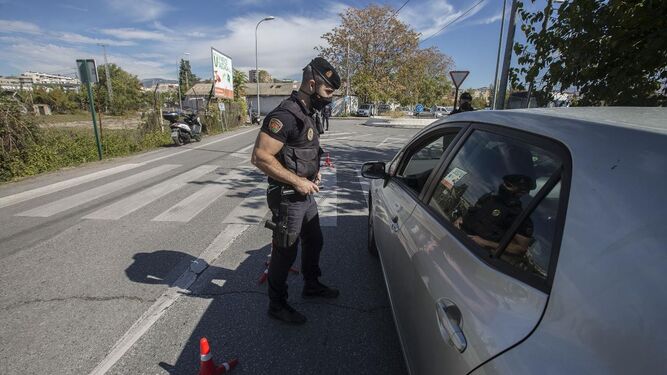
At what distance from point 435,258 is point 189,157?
11.0 meters

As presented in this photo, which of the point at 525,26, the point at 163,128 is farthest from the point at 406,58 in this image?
the point at 525,26

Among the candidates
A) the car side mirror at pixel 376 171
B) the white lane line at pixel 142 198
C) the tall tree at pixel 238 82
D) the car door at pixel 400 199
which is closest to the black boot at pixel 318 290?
the car door at pixel 400 199

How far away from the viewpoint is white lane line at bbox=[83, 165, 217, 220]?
17.7 feet

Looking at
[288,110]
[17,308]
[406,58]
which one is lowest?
[17,308]

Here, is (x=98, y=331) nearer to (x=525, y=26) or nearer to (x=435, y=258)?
(x=435, y=258)

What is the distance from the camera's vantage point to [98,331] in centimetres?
265

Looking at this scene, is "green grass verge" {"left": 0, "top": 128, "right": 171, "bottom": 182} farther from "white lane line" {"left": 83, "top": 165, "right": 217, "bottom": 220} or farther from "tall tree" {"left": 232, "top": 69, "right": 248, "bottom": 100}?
"tall tree" {"left": 232, "top": 69, "right": 248, "bottom": 100}

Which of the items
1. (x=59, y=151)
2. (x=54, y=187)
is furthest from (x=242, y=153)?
(x=54, y=187)

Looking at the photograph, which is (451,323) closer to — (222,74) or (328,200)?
(328,200)

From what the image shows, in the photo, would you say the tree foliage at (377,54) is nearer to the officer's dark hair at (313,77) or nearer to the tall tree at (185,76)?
the officer's dark hair at (313,77)

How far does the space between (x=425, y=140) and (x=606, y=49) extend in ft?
10.1

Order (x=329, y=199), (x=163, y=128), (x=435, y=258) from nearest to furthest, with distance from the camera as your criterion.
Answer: (x=435, y=258) < (x=329, y=199) < (x=163, y=128)

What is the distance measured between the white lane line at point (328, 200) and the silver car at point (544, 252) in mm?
3174

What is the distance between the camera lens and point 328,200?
6.15 metres
